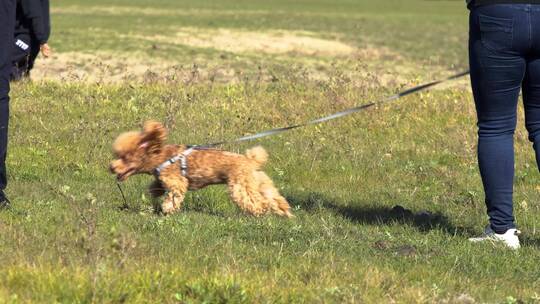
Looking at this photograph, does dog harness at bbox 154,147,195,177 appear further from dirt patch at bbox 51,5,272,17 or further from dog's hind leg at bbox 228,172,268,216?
dirt patch at bbox 51,5,272,17

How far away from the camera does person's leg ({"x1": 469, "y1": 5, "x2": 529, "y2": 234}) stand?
19.5 ft

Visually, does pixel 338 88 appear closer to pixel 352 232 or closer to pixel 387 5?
pixel 352 232

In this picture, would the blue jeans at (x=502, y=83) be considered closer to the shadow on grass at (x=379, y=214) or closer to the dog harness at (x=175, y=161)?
the shadow on grass at (x=379, y=214)

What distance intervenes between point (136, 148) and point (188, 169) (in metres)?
0.46

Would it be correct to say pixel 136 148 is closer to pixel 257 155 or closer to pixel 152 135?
pixel 152 135

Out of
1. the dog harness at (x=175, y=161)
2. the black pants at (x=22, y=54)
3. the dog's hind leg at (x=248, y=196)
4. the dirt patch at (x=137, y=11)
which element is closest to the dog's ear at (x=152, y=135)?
the dog harness at (x=175, y=161)

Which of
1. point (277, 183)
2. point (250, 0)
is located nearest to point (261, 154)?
point (277, 183)

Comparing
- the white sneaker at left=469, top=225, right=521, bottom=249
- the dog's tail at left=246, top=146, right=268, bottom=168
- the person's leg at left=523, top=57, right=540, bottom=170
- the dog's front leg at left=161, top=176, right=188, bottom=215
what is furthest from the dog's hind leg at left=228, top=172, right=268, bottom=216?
the person's leg at left=523, top=57, right=540, bottom=170

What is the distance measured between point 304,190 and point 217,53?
17.2 m

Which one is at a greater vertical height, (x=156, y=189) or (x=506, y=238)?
(x=156, y=189)

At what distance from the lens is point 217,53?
83.0 feet

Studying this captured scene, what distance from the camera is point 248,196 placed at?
6984mm

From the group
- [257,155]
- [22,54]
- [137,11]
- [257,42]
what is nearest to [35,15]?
[22,54]

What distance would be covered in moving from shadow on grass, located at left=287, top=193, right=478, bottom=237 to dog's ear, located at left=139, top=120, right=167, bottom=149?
4.86ft
